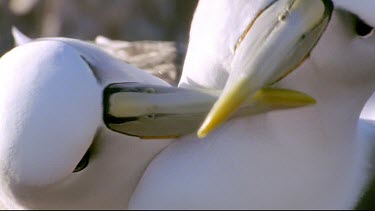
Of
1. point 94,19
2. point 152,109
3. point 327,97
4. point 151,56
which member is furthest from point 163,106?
point 94,19

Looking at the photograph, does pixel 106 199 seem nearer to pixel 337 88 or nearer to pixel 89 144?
pixel 89 144

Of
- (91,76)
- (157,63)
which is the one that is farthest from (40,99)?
(157,63)

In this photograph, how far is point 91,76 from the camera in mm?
920

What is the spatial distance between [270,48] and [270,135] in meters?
0.08

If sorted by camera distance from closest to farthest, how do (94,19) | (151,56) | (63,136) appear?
(63,136) < (151,56) < (94,19)

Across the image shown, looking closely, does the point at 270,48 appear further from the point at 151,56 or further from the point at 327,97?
the point at 151,56

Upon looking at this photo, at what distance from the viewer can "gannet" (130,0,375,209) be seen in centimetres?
93

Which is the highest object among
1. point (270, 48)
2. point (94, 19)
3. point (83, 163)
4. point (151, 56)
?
point (270, 48)

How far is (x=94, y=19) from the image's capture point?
2904 mm

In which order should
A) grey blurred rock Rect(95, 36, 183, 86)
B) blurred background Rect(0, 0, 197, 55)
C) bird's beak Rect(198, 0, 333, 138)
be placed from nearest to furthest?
bird's beak Rect(198, 0, 333, 138)
grey blurred rock Rect(95, 36, 183, 86)
blurred background Rect(0, 0, 197, 55)

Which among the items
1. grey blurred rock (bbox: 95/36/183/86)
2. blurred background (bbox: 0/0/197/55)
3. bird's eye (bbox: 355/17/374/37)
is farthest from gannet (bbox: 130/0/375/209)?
blurred background (bbox: 0/0/197/55)

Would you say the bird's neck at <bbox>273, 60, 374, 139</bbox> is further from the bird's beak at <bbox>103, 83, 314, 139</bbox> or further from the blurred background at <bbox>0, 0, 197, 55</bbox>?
the blurred background at <bbox>0, 0, 197, 55</bbox>

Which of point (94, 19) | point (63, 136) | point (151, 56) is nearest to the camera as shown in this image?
point (63, 136)

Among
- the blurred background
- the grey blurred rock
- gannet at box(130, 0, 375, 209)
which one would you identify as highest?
gannet at box(130, 0, 375, 209)
